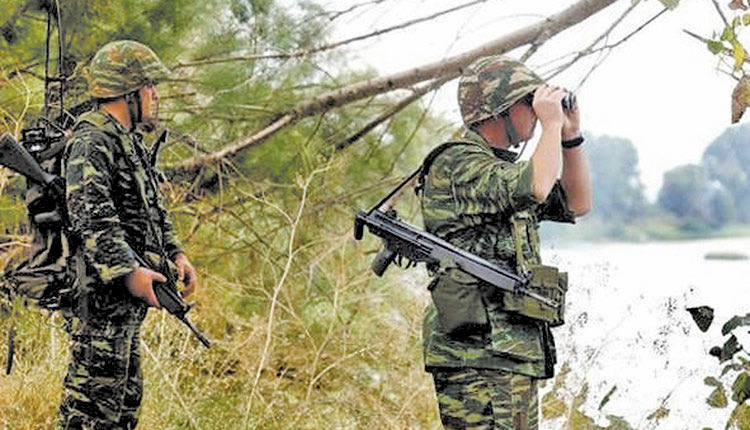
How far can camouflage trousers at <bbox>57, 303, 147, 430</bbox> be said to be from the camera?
2271 millimetres

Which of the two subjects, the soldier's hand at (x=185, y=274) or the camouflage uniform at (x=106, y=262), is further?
the soldier's hand at (x=185, y=274)

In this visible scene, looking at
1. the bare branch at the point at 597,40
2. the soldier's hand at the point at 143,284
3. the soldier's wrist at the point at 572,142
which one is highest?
the bare branch at the point at 597,40

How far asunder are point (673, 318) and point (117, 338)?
1.69 metres

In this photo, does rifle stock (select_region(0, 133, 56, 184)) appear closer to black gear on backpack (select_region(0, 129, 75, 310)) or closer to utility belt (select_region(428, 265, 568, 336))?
black gear on backpack (select_region(0, 129, 75, 310))

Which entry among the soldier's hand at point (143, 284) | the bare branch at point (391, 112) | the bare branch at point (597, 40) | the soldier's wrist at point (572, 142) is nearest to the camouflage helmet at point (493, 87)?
the soldier's wrist at point (572, 142)

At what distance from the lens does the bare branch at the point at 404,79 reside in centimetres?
344

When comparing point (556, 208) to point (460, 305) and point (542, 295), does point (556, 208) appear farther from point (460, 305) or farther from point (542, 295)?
point (460, 305)

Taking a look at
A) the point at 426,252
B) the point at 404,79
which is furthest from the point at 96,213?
the point at 404,79

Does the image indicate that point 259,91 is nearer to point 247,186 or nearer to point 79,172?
point 247,186

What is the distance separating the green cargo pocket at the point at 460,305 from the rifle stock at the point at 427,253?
0.07 ft

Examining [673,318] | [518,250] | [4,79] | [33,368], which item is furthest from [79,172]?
[4,79]

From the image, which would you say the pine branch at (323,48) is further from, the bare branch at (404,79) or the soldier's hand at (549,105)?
the soldier's hand at (549,105)

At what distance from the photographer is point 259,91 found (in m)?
4.28

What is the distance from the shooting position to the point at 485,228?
1920 mm
